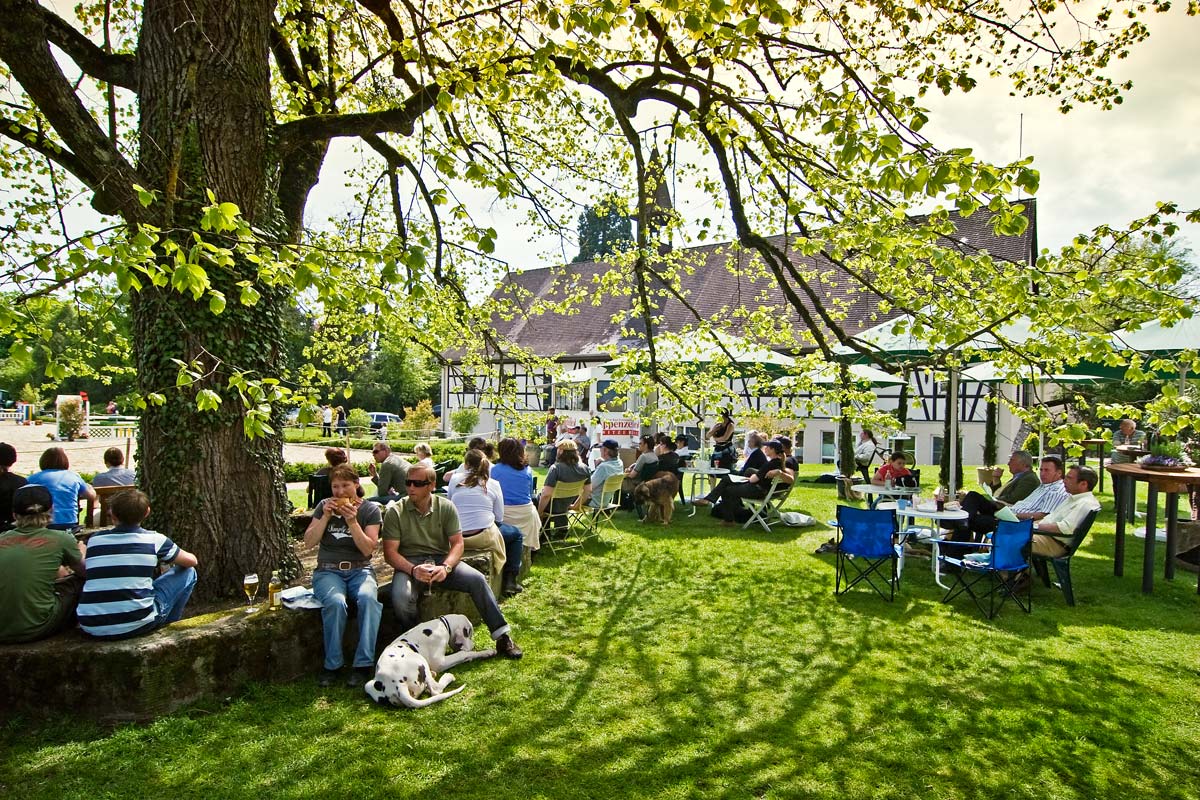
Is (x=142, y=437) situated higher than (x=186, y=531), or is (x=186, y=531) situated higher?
(x=142, y=437)

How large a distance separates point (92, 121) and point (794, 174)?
492 centimetres

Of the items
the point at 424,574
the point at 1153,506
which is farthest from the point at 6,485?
the point at 1153,506

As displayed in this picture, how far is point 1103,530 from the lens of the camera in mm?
10492

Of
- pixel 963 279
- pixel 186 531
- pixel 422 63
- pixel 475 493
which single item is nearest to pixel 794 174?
pixel 963 279

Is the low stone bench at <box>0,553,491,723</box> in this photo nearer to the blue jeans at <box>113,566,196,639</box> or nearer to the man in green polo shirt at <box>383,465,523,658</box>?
the blue jeans at <box>113,566,196,639</box>

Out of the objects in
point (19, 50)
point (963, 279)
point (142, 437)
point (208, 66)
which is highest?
point (208, 66)

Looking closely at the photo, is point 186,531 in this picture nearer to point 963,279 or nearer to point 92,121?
point 92,121

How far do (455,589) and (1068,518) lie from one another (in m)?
5.38

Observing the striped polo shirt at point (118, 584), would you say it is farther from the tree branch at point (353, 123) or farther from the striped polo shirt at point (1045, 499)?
the striped polo shirt at point (1045, 499)

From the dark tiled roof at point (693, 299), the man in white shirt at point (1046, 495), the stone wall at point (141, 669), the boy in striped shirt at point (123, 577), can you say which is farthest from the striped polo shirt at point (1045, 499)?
the dark tiled roof at point (693, 299)

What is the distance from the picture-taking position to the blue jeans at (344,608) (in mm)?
4836

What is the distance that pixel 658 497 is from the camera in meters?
11.0

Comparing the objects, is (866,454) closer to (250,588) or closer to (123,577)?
(250,588)

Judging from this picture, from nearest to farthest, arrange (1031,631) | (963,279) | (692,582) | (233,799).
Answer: (233,799) → (1031,631) → (963,279) → (692,582)
